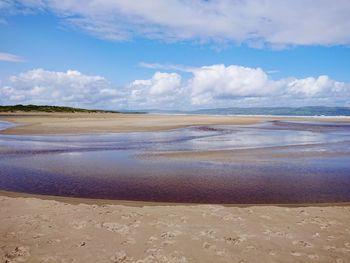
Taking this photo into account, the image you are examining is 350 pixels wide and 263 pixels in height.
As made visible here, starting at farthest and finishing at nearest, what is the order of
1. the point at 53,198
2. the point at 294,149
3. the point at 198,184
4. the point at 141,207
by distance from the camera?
the point at 294,149 → the point at 198,184 → the point at 53,198 → the point at 141,207

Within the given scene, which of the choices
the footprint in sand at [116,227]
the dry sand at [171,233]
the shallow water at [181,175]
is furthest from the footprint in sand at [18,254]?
the shallow water at [181,175]

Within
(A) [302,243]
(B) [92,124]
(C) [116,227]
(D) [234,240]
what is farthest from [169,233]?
(B) [92,124]

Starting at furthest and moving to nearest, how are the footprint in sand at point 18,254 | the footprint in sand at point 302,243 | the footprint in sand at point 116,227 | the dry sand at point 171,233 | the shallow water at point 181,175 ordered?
the shallow water at point 181,175 < the footprint in sand at point 116,227 < the footprint in sand at point 302,243 < the dry sand at point 171,233 < the footprint in sand at point 18,254

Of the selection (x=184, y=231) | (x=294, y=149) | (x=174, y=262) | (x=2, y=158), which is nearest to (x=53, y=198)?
(x=184, y=231)

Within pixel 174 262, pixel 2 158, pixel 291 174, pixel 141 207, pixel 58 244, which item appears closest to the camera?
pixel 174 262

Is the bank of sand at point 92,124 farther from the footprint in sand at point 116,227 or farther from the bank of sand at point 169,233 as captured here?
the footprint in sand at point 116,227

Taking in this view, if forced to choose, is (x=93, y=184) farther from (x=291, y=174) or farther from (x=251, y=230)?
(x=291, y=174)

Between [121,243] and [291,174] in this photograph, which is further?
[291,174]

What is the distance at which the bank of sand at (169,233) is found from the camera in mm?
7195

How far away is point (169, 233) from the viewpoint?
329 inches

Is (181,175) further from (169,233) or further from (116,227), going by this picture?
(169,233)

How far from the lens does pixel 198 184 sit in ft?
46.2

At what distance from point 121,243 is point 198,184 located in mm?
6700

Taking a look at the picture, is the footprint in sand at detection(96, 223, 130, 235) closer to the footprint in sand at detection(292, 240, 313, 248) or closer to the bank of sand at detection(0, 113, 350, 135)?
the footprint in sand at detection(292, 240, 313, 248)
